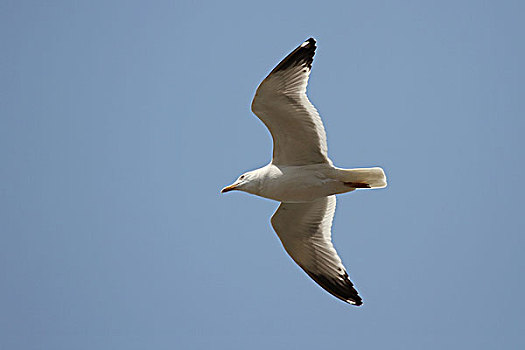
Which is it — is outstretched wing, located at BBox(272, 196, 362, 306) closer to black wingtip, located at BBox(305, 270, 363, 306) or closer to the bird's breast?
black wingtip, located at BBox(305, 270, 363, 306)

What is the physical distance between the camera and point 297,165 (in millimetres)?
8688

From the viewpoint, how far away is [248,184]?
28.6ft

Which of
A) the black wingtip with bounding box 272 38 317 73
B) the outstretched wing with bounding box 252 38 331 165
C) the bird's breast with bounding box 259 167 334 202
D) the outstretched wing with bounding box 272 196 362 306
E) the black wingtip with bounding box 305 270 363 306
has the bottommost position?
the black wingtip with bounding box 305 270 363 306

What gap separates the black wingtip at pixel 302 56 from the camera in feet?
27.3

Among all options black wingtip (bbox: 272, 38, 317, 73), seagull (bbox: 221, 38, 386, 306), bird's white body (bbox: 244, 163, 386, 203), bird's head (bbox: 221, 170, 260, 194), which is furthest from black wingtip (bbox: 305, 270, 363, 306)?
black wingtip (bbox: 272, 38, 317, 73)

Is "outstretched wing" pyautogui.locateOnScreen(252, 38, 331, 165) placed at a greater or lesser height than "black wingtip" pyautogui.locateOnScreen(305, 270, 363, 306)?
greater

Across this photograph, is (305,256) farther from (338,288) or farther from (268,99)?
(268,99)

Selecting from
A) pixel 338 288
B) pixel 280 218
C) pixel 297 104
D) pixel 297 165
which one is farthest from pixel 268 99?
pixel 338 288

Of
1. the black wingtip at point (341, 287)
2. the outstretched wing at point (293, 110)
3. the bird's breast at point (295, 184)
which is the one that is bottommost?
the black wingtip at point (341, 287)

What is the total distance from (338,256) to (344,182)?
1207 millimetres

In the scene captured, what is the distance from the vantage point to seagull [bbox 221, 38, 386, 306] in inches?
327

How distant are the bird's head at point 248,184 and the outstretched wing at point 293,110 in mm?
462

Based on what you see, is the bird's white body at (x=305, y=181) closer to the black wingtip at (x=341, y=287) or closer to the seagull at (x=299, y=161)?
the seagull at (x=299, y=161)

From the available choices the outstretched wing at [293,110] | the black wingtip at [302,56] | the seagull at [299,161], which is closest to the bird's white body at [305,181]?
the seagull at [299,161]
